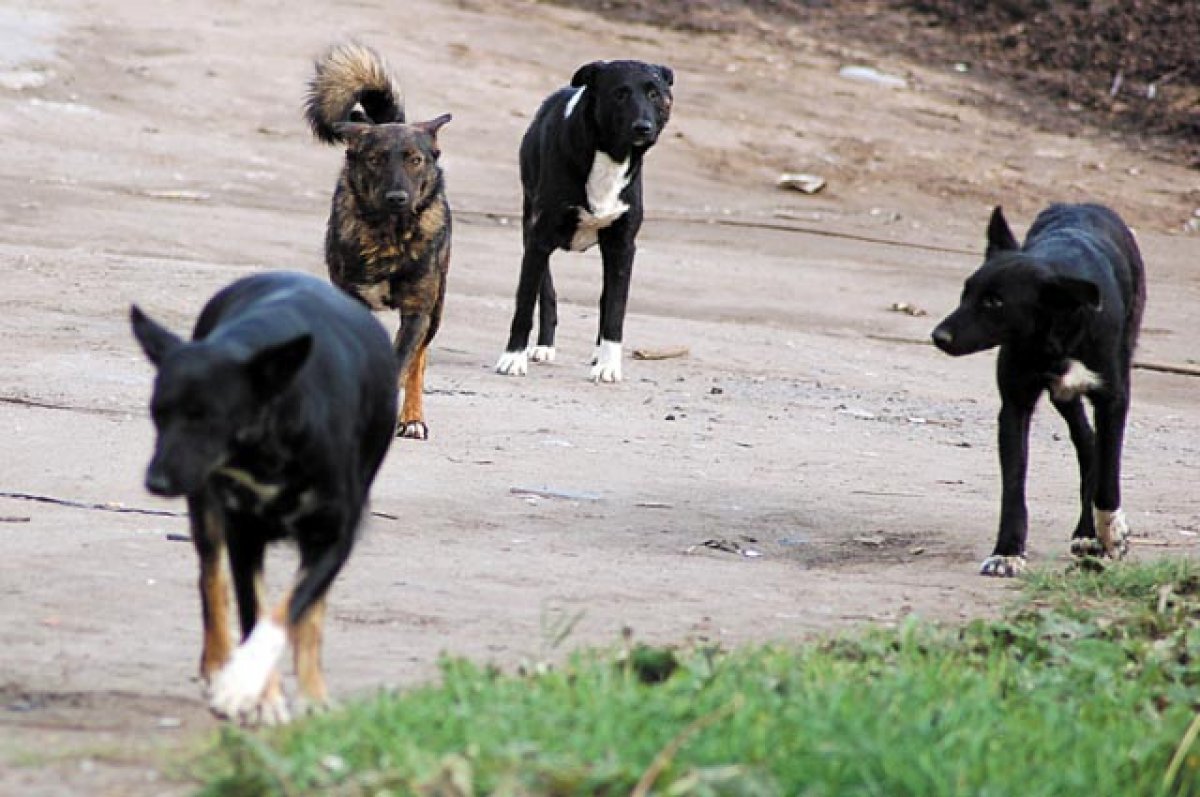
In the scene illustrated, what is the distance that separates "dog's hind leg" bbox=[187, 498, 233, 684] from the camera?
541 cm

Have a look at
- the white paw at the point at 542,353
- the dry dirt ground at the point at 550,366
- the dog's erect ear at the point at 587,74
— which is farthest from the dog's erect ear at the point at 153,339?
the white paw at the point at 542,353

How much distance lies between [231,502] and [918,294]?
1147cm

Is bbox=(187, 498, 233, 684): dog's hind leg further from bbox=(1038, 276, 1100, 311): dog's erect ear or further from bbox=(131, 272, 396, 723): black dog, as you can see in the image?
bbox=(1038, 276, 1100, 311): dog's erect ear

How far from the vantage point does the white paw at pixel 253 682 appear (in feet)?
16.3

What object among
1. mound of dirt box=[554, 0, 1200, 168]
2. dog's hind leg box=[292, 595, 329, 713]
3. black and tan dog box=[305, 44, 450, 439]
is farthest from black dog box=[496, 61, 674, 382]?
mound of dirt box=[554, 0, 1200, 168]

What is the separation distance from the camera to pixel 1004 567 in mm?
8000

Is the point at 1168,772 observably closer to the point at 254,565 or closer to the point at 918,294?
the point at 254,565

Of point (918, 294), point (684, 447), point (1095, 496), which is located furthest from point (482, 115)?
point (1095, 496)

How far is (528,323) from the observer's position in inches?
476

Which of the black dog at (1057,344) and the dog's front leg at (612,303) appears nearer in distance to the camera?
the black dog at (1057,344)

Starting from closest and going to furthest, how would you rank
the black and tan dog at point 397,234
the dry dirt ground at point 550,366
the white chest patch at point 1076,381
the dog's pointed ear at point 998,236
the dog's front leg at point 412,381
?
1. the dry dirt ground at point 550,366
2. the white chest patch at point 1076,381
3. the dog's pointed ear at point 998,236
4. the dog's front leg at point 412,381
5. the black and tan dog at point 397,234

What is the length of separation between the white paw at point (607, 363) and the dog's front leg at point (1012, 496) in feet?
13.0

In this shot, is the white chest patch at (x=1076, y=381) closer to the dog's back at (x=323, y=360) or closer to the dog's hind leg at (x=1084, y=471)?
the dog's hind leg at (x=1084, y=471)

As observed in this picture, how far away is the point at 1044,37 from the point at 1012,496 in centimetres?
1938
